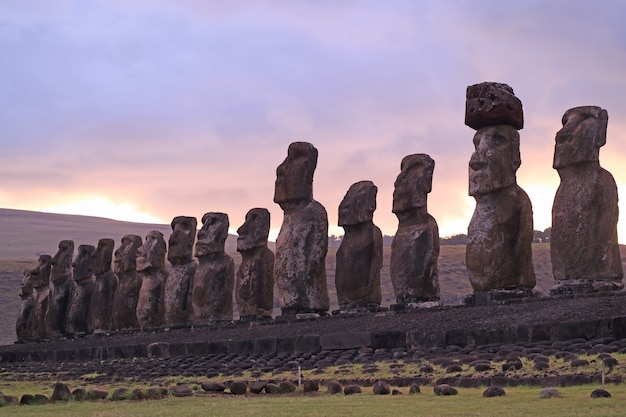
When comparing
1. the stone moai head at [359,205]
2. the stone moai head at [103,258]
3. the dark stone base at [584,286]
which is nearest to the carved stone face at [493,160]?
the dark stone base at [584,286]

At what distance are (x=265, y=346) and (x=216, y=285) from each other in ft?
24.6

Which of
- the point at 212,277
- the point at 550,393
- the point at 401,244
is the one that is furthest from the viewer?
the point at 212,277

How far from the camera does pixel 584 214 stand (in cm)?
1617

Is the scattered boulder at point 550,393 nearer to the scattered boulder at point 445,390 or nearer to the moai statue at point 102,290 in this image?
the scattered boulder at point 445,390

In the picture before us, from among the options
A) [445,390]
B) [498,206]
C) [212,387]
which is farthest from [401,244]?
[445,390]

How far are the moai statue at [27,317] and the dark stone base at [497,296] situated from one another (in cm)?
2114

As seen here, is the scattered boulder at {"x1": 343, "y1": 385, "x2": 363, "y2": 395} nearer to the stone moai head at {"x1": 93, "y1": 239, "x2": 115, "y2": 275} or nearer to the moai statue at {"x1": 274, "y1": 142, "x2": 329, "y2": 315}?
the moai statue at {"x1": 274, "y1": 142, "x2": 329, "y2": 315}

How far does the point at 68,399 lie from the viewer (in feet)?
39.1

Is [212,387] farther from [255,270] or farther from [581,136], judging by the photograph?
[255,270]

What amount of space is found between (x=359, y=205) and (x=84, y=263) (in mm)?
14055

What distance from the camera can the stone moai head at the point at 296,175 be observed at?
22453 millimetres

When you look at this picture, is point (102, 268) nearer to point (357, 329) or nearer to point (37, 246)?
point (357, 329)

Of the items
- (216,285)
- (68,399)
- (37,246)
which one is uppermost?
(37,246)

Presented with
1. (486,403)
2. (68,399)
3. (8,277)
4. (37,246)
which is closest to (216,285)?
(68,399)
